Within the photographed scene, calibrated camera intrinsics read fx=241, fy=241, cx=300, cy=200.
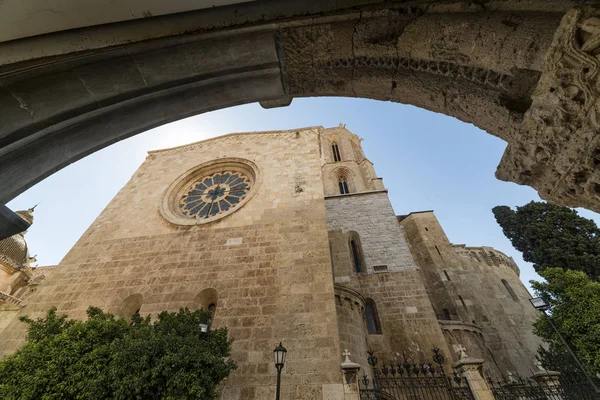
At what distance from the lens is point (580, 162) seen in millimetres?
1056

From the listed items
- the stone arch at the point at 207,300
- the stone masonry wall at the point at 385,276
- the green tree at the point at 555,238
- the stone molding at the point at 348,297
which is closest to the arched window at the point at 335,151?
the stone masonry wall at the point at 385,276

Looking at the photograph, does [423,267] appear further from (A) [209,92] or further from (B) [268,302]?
(A) [209,92]

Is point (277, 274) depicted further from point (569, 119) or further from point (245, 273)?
point (569, 119)

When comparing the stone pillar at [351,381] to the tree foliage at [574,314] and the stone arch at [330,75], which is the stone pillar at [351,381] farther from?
the tree foliage at [574,314]

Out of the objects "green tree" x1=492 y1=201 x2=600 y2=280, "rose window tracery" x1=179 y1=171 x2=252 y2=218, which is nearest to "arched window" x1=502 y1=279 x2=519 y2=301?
"green tree" x1=492 y1=201 x2=600 y2=280

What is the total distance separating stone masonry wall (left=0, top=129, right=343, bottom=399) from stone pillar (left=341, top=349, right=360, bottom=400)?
19 cm

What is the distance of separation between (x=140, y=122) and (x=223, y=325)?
534 cm

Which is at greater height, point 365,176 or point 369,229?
point 365,176

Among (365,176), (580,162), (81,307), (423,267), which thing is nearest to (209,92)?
(580,162)

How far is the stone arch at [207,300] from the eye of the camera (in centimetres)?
655

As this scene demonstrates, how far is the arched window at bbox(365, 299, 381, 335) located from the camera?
27.7 ft

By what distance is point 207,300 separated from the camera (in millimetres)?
6863

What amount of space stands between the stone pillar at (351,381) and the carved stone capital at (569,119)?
476 centimetres

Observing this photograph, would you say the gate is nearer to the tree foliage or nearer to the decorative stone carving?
the tree foliage
